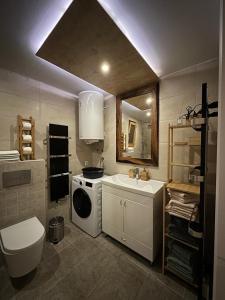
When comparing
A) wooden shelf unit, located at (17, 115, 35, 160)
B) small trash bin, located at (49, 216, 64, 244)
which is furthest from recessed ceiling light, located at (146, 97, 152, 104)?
small trash bin, located at (49, 216, 64, 244)

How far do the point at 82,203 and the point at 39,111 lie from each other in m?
1.55

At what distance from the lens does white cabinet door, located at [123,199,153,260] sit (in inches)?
59.5

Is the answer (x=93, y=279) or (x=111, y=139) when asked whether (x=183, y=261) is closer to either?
(x=93, y=279)

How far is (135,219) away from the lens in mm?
1622

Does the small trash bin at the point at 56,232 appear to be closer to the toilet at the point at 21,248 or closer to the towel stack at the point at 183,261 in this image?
the toilet at the point at 21,248

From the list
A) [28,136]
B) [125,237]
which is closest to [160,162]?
[125,237]

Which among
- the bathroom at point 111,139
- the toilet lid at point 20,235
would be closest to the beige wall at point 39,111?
the bathroom at point 111,139

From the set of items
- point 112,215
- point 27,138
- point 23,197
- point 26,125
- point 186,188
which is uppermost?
point 26,125

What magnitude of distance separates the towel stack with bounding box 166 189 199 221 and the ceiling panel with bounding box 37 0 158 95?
56.4 inches

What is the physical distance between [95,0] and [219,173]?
1.18m

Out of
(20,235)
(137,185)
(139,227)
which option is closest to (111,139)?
(137,185)

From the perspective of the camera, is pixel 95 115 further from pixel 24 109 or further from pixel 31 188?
pixel 31 188

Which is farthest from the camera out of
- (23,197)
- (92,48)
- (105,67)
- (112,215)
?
(112,215)

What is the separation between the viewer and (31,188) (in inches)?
71.8
